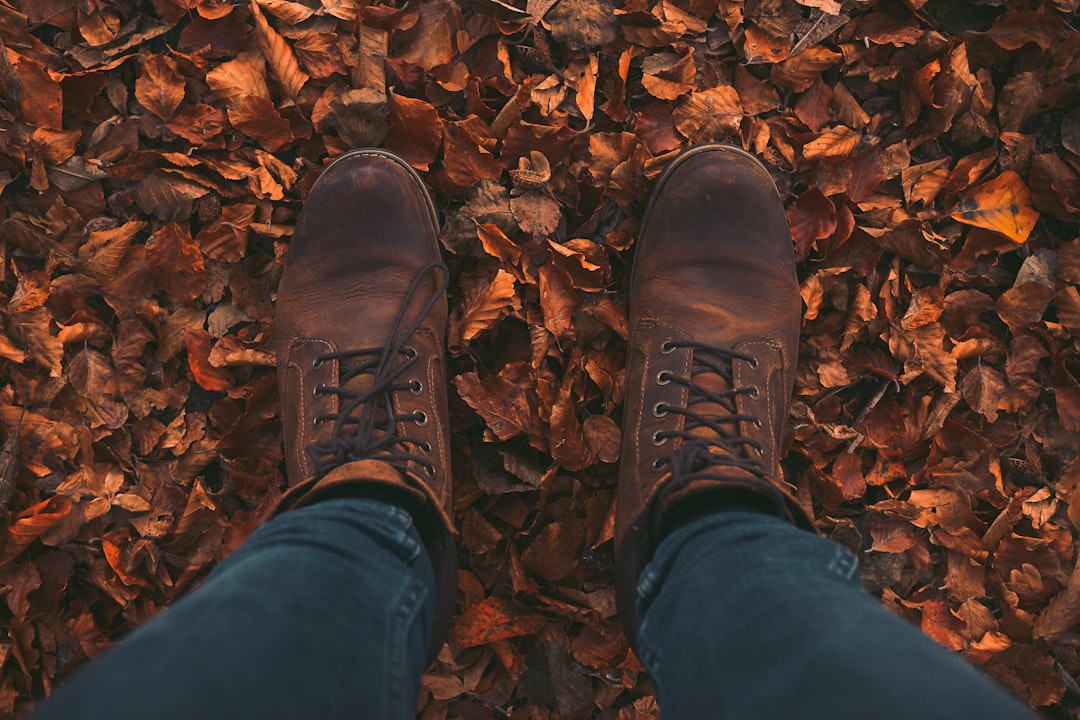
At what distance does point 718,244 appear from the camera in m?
1.07

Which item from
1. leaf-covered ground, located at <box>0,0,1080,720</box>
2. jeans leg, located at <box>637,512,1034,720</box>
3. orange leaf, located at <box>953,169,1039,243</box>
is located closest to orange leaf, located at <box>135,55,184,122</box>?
leaf-covered ground, located at <box>0,0,1080,720</box>

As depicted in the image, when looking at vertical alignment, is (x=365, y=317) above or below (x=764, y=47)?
below

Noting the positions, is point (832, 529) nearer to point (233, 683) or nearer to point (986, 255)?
point (986, 255)

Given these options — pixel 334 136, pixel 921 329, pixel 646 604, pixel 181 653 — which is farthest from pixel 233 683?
pixel 921 329

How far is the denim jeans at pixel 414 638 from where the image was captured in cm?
48

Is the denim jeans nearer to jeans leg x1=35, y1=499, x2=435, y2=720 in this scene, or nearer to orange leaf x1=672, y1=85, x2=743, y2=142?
jeans leg x1=35, y1=499, x2=435, y2=720

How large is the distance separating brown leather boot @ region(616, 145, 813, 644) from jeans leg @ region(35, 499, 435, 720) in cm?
37

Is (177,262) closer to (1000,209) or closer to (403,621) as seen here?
(403,621)

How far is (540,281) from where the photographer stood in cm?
101

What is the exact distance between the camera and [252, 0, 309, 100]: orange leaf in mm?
996

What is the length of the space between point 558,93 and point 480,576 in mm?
766

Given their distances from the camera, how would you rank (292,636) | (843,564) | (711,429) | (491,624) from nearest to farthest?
(292,636)
(843,564)
(711,429)
(491,624)

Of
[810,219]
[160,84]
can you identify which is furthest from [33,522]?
[810,219]

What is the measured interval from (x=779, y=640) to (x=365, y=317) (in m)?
0.75
